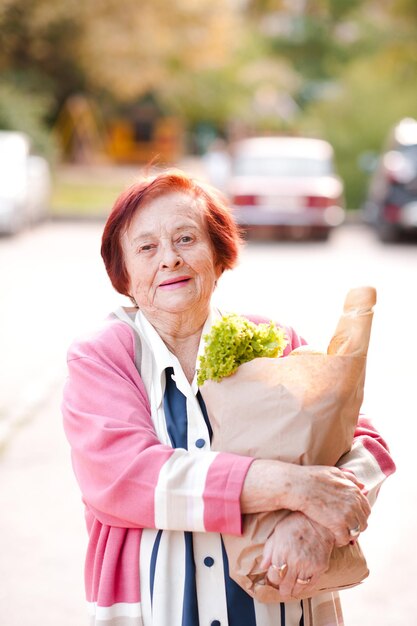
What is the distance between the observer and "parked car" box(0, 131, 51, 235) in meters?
16.6

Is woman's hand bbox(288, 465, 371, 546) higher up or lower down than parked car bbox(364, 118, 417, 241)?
higher up

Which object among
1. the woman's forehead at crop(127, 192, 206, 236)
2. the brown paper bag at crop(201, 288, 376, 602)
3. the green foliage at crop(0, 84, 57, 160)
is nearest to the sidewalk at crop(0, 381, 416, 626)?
the brown paper bag at crop(201, 288, 376, 602)

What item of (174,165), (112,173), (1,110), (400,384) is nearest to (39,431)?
(400,384)

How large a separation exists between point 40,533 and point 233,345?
3.00 metres

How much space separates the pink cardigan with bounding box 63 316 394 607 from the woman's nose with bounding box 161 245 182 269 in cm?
18

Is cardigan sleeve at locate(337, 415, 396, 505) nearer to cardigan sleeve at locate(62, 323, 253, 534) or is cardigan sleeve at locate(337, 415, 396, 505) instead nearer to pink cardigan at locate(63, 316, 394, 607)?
pink cardigan at locate(63, 316, 394, 607)

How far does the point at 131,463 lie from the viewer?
209 cm

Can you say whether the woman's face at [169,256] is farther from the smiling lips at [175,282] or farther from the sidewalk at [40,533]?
the sidewalk at [40,533]

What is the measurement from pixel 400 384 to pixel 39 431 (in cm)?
286

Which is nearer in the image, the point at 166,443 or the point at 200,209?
the point at 166,443

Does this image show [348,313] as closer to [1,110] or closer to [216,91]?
[1,110]

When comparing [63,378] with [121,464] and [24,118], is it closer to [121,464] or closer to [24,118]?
[121,464]

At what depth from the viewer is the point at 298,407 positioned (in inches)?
79.0

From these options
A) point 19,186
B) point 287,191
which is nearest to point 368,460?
point 287,191
